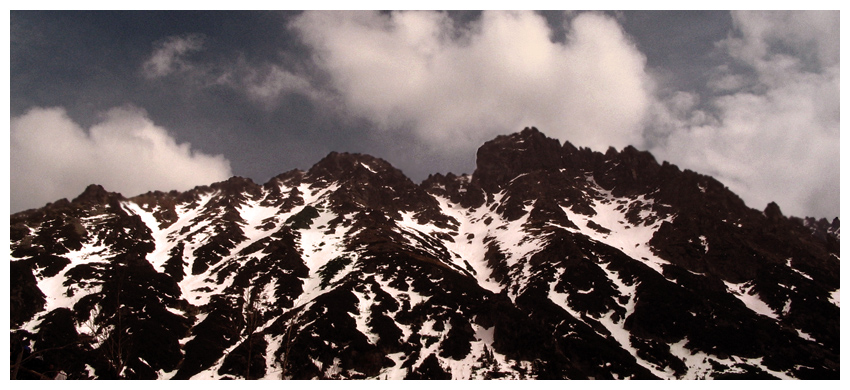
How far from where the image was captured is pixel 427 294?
124 meters

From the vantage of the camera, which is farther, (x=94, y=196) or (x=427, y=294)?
(x=94, y=196)

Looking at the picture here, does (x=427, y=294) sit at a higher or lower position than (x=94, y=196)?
lower

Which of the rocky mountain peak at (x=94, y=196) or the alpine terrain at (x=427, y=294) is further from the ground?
the rocky mountain peak at (x=94, y=196)

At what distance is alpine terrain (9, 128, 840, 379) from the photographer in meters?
93.9

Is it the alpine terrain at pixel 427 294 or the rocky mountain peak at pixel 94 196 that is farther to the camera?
the rocky mountain peak at pixel 94 196

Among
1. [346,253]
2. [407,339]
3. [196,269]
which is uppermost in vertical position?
[346,253]

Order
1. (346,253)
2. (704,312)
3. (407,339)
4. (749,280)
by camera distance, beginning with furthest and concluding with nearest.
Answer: (346,253)
(749,280)
(704,312)
(407,339)

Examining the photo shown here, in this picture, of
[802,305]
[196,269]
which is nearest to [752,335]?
[802,305]

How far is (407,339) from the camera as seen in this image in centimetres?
10381

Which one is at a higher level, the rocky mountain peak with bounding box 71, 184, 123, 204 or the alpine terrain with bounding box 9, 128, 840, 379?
the rocky mountain peak with bounding box 71, 184, 123, 204

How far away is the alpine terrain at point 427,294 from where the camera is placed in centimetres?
9388

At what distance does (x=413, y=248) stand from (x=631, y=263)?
63.7 m

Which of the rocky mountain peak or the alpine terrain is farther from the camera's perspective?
the rocky mountain peak

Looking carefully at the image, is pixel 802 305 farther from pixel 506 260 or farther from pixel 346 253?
pixel 346 253
